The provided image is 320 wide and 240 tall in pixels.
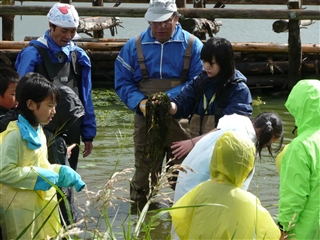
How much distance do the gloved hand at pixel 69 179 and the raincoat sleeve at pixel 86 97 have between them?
1.60m

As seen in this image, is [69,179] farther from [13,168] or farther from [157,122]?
[157,122]

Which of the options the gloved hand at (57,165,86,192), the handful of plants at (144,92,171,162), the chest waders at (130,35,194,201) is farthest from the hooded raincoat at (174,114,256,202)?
the chest waders at (130,35,194,201)

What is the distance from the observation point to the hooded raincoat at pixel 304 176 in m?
4.18

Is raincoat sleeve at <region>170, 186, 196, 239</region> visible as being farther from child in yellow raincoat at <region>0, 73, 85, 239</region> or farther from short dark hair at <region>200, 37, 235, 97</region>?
short dark hair at <region>200, 37, 235, 97</region>

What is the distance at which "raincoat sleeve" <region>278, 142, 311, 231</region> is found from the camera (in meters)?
4.17

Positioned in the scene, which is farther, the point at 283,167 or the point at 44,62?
the point at 44,62

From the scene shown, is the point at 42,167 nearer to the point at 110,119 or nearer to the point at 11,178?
the point at 11,178

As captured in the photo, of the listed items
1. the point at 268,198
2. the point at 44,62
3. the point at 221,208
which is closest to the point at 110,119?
the point at 268,198

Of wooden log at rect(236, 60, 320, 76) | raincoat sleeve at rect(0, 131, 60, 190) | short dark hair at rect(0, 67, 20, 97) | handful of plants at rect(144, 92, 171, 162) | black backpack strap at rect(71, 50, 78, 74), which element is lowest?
wooden log at rect(236, 60, 320, 76)

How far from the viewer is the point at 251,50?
14.1 m

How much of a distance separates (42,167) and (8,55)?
31.9ft

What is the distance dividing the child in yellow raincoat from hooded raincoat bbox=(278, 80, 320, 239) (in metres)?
1.17

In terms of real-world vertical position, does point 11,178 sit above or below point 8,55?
above

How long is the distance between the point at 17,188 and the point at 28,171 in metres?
0.13
